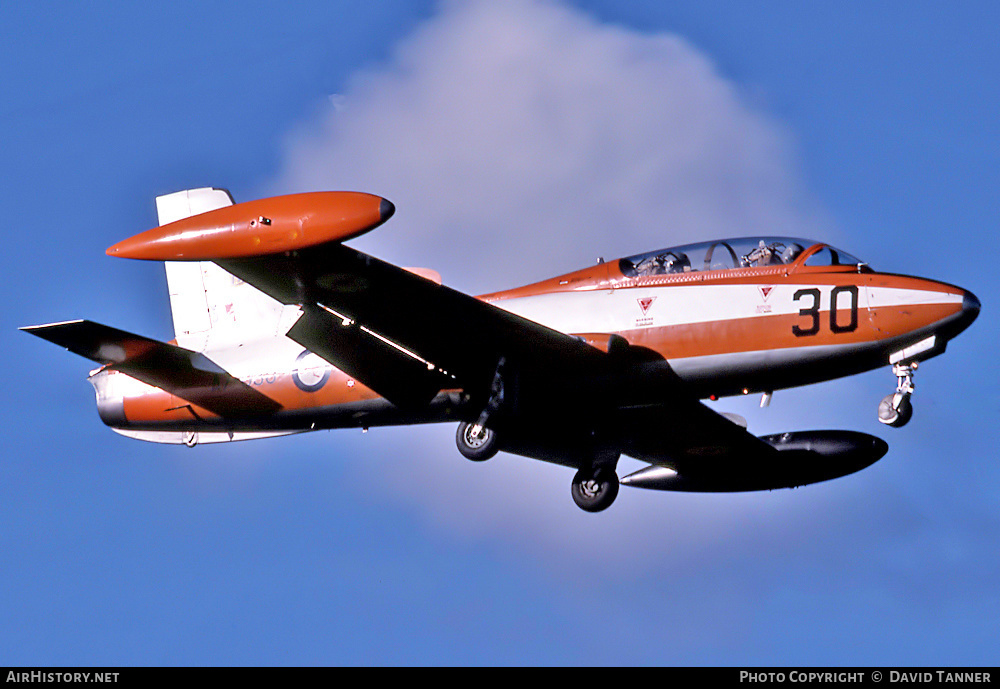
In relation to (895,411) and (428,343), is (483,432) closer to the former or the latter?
(428,343)

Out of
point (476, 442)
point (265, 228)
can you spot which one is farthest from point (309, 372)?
point (265, 228)

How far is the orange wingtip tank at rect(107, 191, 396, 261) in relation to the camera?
58.9 ft

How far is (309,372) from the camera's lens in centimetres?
2347

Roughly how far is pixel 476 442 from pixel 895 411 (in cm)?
658

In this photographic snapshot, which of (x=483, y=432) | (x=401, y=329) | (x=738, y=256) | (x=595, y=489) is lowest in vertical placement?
(x=595, y=489)

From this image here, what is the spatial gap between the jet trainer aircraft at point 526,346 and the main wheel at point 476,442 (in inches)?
1.1

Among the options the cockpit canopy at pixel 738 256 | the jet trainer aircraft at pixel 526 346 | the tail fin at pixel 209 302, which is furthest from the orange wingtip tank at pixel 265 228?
the cockpit canopy at pixel 738 256

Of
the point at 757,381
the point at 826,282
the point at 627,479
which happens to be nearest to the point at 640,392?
the point at 757,381

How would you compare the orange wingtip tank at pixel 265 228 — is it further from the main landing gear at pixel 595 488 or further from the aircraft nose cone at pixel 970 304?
the main landing gear at pixel 595 488

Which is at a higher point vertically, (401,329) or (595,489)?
(401,329)

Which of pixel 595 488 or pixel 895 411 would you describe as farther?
pixel 595 488

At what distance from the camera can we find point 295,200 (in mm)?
18328

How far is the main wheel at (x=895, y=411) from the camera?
1970 centimetres
